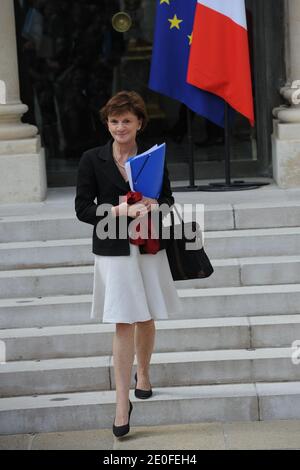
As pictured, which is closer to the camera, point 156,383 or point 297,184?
point 156,383

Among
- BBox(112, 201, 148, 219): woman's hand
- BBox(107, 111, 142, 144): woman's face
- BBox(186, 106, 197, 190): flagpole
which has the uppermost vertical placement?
BBox(107, 111, 142, 144): woman's face

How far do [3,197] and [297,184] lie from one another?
8.19ft

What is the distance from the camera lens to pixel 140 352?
6.62 metres

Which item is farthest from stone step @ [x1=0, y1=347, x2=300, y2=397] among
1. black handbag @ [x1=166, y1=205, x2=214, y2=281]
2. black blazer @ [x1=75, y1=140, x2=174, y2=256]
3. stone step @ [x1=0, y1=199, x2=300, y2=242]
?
stone step @ [x1=0, y1=199, x2=300, y2=242]

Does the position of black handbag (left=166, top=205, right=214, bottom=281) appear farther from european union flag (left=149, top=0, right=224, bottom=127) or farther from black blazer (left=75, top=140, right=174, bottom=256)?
european union flag (left=149, top=0, right=224, bottom=127)

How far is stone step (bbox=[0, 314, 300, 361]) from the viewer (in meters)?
7.41

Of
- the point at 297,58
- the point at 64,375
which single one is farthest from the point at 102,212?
the point at 297,58

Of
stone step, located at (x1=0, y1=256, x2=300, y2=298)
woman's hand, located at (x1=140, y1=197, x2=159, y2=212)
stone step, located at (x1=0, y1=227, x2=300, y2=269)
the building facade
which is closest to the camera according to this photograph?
woman's hand, located at (x1=140, y1=197, x2=159, y2=212)

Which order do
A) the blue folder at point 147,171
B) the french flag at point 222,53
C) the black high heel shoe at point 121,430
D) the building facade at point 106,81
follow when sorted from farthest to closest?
the building facade at point 106,81 → the french flag at point 222,53 → the black high heel shoe at point 121,430 → the blue folder at point 147,171

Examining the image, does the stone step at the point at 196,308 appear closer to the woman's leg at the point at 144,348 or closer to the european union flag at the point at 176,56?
the woman's leg at the point at 144,348

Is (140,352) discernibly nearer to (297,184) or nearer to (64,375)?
(64,375)

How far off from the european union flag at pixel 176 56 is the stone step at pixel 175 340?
298cm

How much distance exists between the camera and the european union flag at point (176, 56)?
32.3 feet

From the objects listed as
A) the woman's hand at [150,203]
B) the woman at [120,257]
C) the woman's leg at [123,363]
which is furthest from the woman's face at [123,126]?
the woman's leg at [123,363]
